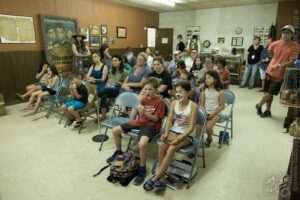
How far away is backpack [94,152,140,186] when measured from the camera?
224cm

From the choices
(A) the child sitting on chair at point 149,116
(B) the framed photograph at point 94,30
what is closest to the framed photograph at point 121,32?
(B) the framed photograph at point 94,30

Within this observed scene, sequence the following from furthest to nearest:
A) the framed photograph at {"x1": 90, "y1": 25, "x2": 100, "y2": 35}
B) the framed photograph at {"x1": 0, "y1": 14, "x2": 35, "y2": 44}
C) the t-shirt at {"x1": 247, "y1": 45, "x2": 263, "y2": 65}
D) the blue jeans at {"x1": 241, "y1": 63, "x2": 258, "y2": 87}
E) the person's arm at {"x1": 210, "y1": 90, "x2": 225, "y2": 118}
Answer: the blue jeans at {"x1": 241, "y1": 63, "x2": 258, "y2": 87}, the t-shirt at {"x1": 247, "y1": 45, "x2": 263, "y2": 65}, the framed photograph at {"x1": 90, "y1": 25, "x2": 100, "y2": 35}, the framed photograph at {"x1": 0, "y1": 14, "x2": 35, "y2": 44}, the person's arm at {"x1": 210, "y1": 90, "x2": 225, "y2": 118}

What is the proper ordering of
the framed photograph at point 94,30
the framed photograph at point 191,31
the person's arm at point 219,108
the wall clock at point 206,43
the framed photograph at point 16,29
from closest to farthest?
the person's arm at point 219,108
the framed photograph at point 16,29
the framed photograph at point 94,30
the wall clock at point 206,43
the framed photograph at point 191,31

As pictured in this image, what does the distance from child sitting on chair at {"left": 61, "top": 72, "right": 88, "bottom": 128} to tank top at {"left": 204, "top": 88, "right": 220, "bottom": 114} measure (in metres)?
2.04

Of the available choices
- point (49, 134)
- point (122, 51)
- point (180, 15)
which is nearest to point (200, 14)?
point (180, 15)

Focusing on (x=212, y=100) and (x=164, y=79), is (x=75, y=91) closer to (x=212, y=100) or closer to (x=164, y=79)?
(x=164, y=79)

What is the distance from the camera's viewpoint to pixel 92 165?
2.60 m

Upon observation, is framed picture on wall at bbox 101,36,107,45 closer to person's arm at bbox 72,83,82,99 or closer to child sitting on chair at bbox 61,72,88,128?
child sitting on chair at bbox 61,72,88,128

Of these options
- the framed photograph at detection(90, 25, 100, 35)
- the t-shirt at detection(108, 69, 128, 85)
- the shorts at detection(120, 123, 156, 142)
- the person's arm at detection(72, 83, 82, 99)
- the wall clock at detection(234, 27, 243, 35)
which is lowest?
the shorts at detection(120, 123, 156, 142)

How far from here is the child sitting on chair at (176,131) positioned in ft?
6.99

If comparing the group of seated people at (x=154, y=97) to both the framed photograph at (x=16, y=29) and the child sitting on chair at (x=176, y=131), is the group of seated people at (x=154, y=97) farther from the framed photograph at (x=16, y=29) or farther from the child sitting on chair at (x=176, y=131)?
the framed photograph at (x=16, y=29)

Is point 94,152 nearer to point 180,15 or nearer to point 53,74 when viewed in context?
point 53,74

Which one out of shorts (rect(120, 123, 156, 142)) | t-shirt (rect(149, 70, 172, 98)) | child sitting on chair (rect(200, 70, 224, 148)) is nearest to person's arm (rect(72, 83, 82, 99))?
t-shirt (rect(149, 70, 172, 98))

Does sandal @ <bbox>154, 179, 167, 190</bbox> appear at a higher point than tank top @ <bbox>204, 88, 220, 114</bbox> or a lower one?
lower
